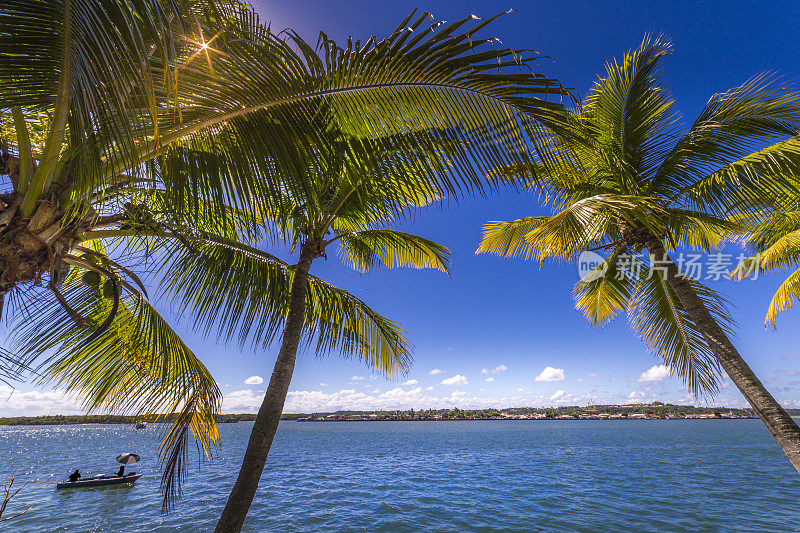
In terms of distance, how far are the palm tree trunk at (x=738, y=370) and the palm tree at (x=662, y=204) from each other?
15 millimetres

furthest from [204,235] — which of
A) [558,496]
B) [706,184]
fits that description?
[558,496]

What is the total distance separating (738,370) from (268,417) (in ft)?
22.3

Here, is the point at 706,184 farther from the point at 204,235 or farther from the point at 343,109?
the point at 204,235

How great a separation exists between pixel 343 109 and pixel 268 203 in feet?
3.26

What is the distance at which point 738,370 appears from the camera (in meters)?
5.60

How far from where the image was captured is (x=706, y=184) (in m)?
6.46

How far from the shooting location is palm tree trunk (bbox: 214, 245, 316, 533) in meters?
3.97

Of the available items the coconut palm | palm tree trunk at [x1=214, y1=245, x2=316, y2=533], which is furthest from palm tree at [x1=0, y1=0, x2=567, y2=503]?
the coconut palm

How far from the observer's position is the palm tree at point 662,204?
5457 millimetres

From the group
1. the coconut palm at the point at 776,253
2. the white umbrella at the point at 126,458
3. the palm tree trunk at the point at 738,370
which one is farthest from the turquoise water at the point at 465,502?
the palm tree trunk at the point at 738,370

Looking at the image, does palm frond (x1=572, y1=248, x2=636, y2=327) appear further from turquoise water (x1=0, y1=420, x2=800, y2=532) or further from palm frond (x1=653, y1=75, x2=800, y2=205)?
turquoise water (x1=0, y1=420, x2=800, y2=532)

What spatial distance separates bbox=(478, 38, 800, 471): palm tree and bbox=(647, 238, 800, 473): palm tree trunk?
15 millimetres

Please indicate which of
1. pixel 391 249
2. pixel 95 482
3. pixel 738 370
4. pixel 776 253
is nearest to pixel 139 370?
pixel 391 249

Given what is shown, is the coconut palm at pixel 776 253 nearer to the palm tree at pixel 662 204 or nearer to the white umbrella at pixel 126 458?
the palm tree at pixel 662 204
